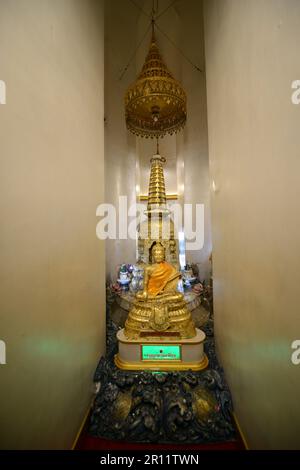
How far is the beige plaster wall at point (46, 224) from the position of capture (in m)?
1.00

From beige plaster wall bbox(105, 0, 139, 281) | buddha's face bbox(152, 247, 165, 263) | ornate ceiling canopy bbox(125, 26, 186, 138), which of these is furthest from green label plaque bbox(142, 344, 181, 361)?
ornate ceiling canopy bbox(125, 26, 186, 138)

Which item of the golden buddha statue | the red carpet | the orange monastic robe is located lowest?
the red carpet

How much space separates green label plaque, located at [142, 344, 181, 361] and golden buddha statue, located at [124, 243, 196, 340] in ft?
0.37

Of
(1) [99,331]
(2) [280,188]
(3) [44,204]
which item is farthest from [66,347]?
(2) [280,188]

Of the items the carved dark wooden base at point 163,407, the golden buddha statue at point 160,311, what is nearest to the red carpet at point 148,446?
the carved dark wooden base at point 163,407

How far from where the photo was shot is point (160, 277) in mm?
2602

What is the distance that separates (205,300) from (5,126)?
375cm

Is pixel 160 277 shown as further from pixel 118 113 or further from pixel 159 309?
pixel 118 113

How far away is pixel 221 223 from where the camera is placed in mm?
2062

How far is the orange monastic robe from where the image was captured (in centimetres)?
256

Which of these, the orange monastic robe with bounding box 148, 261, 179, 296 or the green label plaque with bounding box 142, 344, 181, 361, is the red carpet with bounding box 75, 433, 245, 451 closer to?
the green label plaque with bounding box 142, 344, 181, 361

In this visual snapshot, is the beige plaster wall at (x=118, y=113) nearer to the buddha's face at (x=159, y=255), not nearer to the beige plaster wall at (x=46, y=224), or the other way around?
the buddha's face at (x=159, y=255)

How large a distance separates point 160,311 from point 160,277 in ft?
1.61

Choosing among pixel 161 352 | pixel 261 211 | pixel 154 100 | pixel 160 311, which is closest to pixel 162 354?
pixel 161 352
